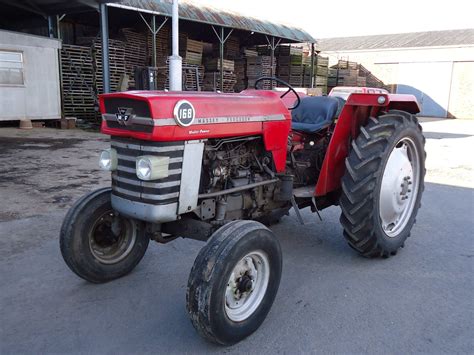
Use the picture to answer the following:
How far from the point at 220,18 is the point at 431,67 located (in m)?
15.7

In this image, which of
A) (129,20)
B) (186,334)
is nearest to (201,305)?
(186,334)

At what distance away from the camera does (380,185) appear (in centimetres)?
355

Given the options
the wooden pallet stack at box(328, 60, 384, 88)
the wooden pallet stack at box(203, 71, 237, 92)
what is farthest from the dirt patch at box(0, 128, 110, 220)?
the wooden pallet stack at box(328, 60, 384, 88)

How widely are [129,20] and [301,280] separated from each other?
14.9 metres

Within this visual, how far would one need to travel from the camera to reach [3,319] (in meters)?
2.76

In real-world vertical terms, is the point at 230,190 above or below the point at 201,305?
above

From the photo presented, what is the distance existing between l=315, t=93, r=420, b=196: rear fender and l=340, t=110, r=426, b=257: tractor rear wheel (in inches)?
5.1

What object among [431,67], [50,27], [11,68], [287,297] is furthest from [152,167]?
[431,67]

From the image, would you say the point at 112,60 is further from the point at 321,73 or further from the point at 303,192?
the point at 303,192

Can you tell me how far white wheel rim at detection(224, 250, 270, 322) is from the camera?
2572 millimetres

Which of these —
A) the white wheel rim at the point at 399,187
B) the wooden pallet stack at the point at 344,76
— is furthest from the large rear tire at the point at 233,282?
the wooden pallet stack at the point at 344,76

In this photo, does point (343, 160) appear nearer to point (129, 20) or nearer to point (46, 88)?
point (46, 88)

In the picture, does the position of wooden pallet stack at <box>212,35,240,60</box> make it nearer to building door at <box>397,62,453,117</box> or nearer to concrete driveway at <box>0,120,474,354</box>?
building door at <box>397,62,453,117</box>

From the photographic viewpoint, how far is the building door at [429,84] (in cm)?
2516
